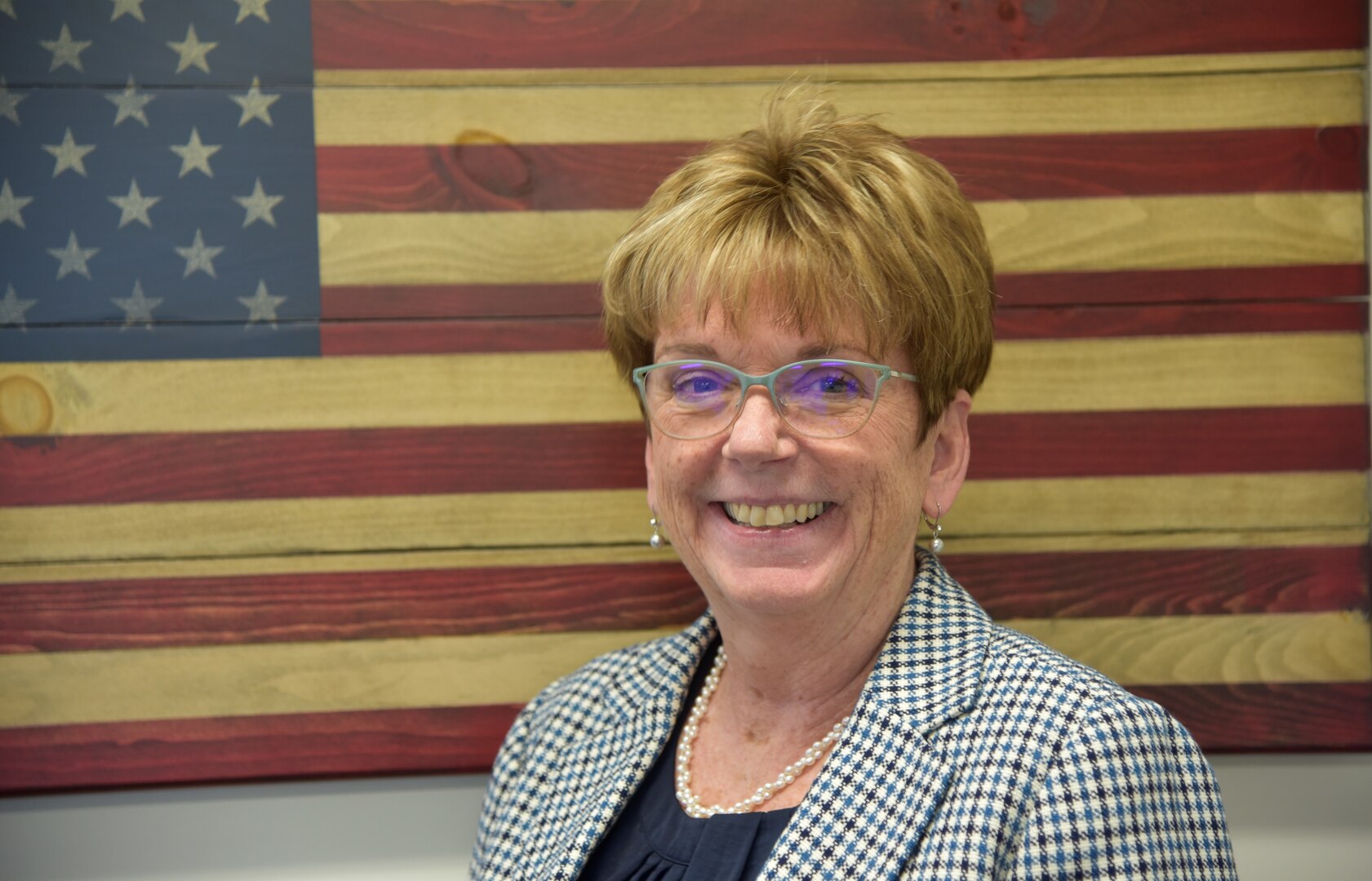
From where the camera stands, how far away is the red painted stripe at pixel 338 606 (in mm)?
1625

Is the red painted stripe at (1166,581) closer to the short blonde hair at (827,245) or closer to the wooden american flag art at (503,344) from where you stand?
the wooden american flag art at (503,344)

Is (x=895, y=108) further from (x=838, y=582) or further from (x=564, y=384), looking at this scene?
(x=838, y=582)

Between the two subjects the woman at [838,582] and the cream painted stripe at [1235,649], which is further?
the cream painted stripe at [1235,649]

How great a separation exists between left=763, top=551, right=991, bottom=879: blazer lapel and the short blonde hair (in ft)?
0.80

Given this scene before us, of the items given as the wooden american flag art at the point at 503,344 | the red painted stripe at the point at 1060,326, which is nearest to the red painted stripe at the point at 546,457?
the wooden american flag art at the point at 503,344

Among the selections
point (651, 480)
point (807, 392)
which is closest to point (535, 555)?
point (651, 480)

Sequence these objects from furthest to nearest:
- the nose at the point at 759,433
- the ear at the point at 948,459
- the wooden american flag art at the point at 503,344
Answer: the wooden american flag art at the point at 503,344
the ear at the point at 948,459
the nose at the point at 759,433

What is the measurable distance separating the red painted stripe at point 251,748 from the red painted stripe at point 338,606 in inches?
4.8

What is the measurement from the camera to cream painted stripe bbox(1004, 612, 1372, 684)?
1.65 m

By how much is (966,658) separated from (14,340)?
→ 1.37 m

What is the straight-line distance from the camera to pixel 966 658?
4.02 ft

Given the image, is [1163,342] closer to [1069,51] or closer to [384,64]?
[1069,51]

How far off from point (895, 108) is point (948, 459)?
0.58m

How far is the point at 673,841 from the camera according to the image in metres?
1.29
